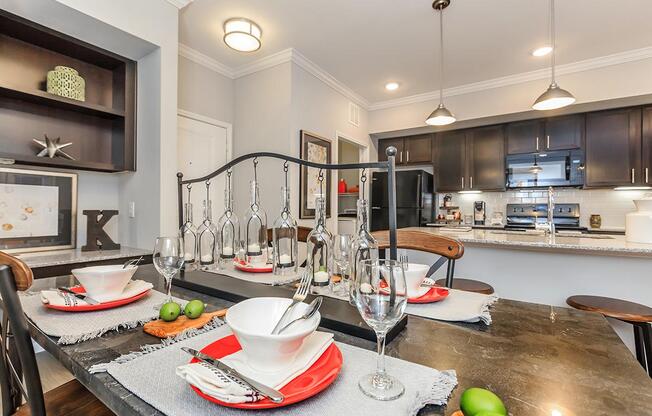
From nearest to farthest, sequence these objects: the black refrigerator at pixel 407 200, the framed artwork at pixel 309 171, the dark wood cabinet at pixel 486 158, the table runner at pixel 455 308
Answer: the table runner at pixel 455 308 < the framed artwork at pixel 309 171 < the dark wood cabinet at pixel 486 158 < the black refrigerator at pixel 407 200

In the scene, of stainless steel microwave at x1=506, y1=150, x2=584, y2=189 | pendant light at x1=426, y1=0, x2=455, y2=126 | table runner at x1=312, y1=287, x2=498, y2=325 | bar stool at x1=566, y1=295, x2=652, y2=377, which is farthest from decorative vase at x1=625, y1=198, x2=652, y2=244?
stainless steel microwave at x1=506, y1=150, x2=584, y2=189

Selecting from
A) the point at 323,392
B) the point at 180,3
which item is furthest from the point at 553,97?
the point at 180,3

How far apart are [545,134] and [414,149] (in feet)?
5.51

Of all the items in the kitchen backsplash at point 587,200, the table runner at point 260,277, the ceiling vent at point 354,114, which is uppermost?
the ceiling vent at point 354,114

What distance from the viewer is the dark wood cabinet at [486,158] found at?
4258 millimetres

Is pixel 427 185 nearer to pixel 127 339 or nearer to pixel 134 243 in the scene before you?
pixel 134 243

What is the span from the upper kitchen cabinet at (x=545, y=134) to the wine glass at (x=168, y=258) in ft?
14.5

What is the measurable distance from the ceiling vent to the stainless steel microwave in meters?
2.10

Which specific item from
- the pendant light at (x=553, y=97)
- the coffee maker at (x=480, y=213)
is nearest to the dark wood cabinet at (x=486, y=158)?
the coffee maker at (x=480, y=213)

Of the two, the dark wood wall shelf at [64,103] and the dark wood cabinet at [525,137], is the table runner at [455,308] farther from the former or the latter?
the dark wood cabinet at [525,137]

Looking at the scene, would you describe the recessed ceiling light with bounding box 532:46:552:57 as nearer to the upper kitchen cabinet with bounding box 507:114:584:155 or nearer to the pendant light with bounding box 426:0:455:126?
the pendant light with bounding box 426:0:455:126

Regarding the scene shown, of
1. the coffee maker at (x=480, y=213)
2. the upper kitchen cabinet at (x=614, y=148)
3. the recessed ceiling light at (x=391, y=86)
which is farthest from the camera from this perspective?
the coffee maker at (x=480, y=213)

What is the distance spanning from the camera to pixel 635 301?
76.5 inches

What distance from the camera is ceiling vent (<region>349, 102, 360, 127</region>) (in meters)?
4.26
